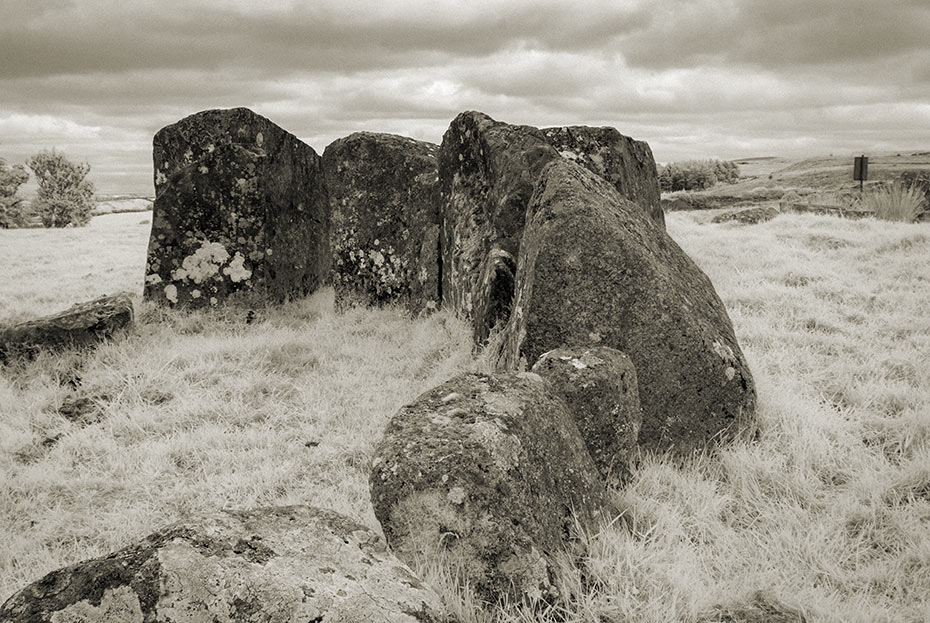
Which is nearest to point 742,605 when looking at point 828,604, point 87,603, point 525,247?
point 828,604

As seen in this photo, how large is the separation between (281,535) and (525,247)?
3752 millimetres

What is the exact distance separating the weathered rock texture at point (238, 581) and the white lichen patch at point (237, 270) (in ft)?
24.2

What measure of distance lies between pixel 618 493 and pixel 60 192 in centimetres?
5245

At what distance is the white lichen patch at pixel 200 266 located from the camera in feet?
30.4

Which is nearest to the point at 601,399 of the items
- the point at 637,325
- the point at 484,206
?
the point at 637,325

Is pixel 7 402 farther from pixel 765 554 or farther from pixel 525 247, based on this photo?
pixel 765 554

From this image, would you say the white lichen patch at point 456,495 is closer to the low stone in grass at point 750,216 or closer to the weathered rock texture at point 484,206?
the weathered rock texture at point 484,206

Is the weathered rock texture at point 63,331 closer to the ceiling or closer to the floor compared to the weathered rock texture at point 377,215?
closer to the floor

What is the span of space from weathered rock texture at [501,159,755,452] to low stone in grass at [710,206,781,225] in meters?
13.7

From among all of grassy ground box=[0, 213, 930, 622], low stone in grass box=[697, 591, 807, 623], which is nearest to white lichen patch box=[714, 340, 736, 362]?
A: grassy ground box=[0, 213, 930, 622]

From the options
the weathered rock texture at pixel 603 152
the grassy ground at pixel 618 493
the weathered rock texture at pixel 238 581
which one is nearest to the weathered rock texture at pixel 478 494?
the grassy ground at pixel 618 493

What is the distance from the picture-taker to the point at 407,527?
10.0 feet

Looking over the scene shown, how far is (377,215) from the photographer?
973 cm

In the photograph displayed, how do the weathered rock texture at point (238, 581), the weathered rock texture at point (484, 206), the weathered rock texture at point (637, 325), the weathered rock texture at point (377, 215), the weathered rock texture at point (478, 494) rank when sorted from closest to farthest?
the weathered rock texture at point (238, 581) < the weathered rock texture at point (478, 494) < the weathered rock texture at point (637, 325) < the weathered rock texture at point (484, 206) < the weathered rock texture at point (377, 215)
